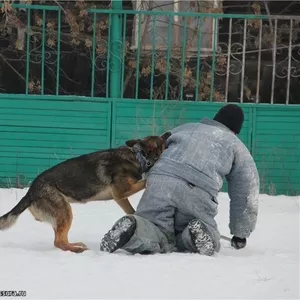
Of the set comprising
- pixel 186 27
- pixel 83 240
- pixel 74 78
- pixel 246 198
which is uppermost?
pixel 186 27

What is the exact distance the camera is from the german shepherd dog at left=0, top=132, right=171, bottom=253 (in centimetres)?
588

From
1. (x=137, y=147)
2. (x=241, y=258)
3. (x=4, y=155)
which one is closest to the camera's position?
(x=241, y=258)

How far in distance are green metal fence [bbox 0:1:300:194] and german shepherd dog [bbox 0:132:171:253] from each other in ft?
11.0

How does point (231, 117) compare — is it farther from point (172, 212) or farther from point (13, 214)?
point (13, 214)

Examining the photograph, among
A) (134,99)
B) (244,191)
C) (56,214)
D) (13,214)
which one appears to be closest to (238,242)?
(244,191)

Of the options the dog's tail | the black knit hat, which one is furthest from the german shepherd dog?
the black knit hat

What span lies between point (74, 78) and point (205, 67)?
1.82 m

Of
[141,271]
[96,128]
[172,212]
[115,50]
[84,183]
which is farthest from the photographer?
[115,50]

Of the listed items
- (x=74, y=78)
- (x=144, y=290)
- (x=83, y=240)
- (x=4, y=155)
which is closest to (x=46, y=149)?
(x=4, y=155)

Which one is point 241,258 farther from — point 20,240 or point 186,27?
point 186,27

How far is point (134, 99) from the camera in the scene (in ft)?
31.4

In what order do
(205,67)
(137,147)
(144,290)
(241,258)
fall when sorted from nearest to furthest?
1. (144,290)
2. (241,258)
3. (137,147)
4. (205,67)

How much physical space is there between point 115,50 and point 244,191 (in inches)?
166

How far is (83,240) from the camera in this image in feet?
21.0
